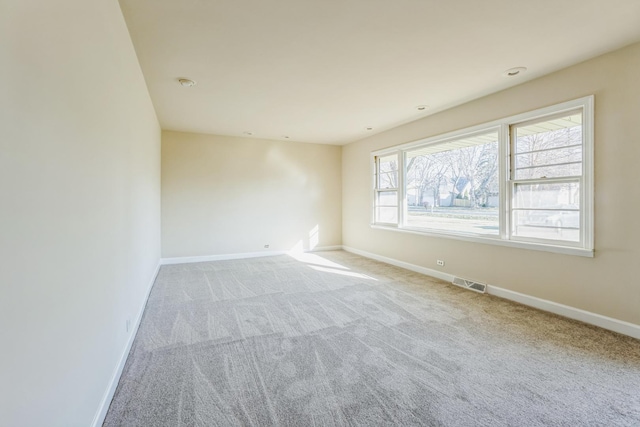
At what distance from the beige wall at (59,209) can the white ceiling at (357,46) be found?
655mm

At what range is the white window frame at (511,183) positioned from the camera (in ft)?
9.67

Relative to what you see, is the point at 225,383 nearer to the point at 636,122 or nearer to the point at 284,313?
the point at 284,313

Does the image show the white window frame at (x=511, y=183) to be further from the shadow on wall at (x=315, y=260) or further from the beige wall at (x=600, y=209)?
the shadow on wall at (x=315, y=260)

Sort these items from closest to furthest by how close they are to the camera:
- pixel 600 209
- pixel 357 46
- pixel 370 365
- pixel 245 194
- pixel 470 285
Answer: pixel 370 365 < pixel 357 46 < pixel 600 209 < pixel 470 285 < pixel 245 194

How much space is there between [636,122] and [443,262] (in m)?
2.65

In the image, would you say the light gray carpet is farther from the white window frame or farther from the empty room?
the white window frame

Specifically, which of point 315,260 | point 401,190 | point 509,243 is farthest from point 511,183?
point 315,260

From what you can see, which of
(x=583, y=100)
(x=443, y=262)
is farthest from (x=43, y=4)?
(x=443, y=262)

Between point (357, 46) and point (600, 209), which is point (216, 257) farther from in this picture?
point (600, 209)

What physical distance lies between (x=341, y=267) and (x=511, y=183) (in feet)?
9.86

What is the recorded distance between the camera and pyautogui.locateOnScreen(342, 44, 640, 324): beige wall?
2.67m

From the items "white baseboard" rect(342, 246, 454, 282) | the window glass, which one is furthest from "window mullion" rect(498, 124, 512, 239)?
"white baseboard" rect(342, 246, 454, 282)

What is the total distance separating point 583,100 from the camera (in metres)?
2.96

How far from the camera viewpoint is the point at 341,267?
213 inches
